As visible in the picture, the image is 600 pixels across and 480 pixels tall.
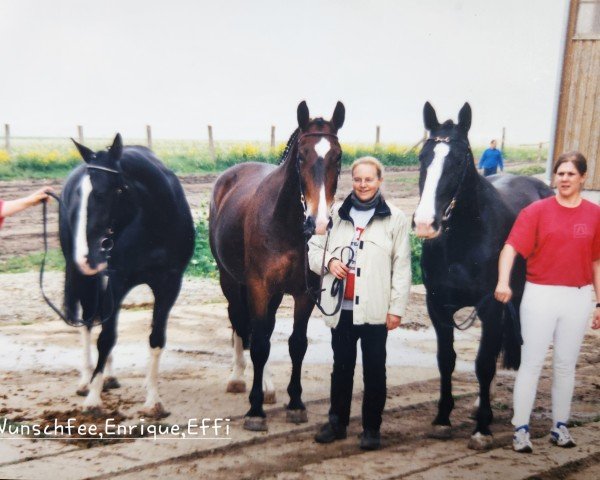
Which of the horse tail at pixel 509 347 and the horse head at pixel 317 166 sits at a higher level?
the horse head at pixel 317 166

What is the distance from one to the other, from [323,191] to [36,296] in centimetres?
401

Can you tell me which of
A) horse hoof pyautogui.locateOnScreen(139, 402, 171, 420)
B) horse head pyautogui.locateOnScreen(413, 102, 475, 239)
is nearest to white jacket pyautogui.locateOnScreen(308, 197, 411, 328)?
horse head pyautogui.locateOnScreen(413, 102, 475, 239)

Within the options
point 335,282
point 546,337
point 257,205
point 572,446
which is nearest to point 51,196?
point 257,205

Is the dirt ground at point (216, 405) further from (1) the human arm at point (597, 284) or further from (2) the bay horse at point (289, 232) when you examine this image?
(1) the human arm at point (597, 284)

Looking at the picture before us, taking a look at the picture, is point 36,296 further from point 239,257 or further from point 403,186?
point 403,186

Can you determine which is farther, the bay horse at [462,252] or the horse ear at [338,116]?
the horse ear at [338,116]

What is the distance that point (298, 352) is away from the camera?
14.0 ft

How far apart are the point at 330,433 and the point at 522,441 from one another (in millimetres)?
1084

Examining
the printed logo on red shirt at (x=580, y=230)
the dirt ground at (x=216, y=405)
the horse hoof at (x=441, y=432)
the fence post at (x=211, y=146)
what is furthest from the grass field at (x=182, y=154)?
the horse hoof at (x=441, y=432)

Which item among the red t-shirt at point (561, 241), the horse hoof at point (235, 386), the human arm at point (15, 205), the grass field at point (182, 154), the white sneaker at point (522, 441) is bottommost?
the horse hoof at point (235, 386)

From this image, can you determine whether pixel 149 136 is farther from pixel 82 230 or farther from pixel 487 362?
pixel 487 362

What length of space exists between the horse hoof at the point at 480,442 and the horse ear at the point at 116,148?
2.68 m

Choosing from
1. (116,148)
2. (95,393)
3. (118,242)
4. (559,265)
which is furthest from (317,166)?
(95,393)

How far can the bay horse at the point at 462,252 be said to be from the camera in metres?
3.62
